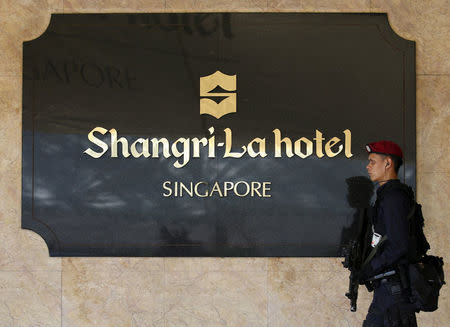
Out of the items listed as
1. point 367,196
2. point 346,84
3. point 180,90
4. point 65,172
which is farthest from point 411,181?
point 65,172

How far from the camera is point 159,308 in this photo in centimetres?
418

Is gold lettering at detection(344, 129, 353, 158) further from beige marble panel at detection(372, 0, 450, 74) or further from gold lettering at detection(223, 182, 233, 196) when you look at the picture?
gold lettering at detection(223, 182, 233, 196)

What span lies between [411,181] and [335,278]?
96cm

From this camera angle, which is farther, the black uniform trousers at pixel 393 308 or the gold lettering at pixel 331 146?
the gold lettering at pixel 331 146

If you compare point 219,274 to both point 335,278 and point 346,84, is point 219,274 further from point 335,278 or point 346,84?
point 346,84

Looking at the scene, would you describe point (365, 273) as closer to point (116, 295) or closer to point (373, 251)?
point (373, 251)

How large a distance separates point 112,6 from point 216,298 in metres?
2.44

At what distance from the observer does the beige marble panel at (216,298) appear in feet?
13.7

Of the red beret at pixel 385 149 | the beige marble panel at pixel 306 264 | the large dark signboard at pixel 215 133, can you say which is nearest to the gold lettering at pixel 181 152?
the large dark signboard at pixel 215 133

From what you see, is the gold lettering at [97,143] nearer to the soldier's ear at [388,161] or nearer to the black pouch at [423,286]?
the soldier's ear at [388,161]

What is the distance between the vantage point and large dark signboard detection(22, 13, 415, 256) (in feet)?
13.6

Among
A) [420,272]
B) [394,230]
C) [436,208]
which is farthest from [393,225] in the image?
[436,208]

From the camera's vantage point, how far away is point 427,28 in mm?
4168

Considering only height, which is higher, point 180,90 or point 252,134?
point 180,90
